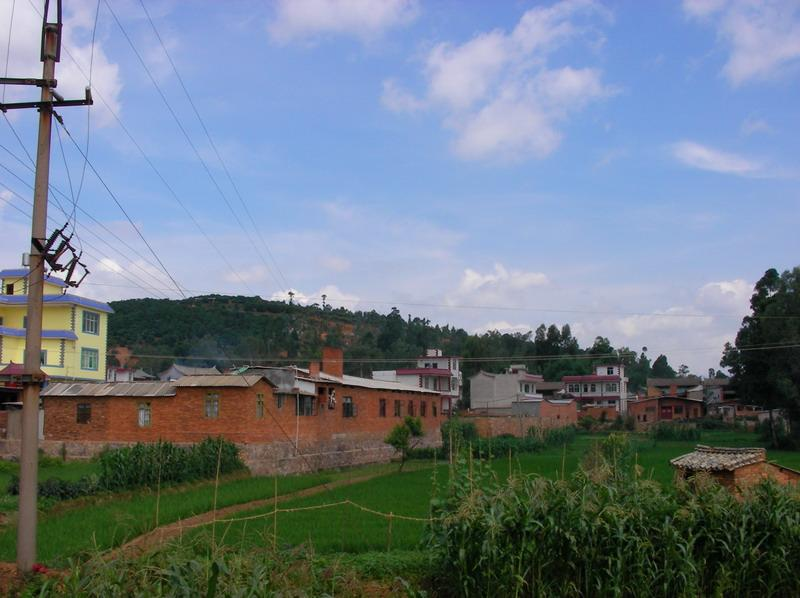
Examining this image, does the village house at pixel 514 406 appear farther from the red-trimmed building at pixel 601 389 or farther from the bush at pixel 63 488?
the bush at pixel 63 488

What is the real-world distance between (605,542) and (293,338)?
247ft

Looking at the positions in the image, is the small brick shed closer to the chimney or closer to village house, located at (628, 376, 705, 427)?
the chimney

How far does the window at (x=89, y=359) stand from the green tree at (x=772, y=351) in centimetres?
4065

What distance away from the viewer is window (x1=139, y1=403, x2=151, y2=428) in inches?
1253

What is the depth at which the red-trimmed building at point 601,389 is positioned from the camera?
79.6m

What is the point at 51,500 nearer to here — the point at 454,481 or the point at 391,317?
the point at 454,481

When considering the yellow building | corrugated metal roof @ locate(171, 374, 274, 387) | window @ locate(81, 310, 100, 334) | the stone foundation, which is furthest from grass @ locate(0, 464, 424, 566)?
window @ locate(81, 310, 100, 334)

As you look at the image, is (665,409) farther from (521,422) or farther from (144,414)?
(144,414)

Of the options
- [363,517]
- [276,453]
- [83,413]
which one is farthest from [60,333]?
[363,517]

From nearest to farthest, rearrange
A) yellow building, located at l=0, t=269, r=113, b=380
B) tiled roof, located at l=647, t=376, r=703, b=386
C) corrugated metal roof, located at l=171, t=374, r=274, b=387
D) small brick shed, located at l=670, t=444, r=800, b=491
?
small brick shed, located at l=670, t=444, r=800, b=491 < corrugated metal roof, located at l=171, t=374, r=274, b=387 < yellow building, located at l=0, t=269, r=113, b=380 < tiled roof, located at l=647, t=376, r=703, b=386

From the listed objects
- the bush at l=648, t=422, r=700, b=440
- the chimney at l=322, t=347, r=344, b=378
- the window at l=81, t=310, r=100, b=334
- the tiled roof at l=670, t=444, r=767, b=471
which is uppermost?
the window at l=81, t=310, r=100, b=334

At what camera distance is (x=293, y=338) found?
84.6 m

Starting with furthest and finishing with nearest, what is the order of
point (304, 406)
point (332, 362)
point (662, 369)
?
point (662, 369) < point (332, 362) < point (304, 406)

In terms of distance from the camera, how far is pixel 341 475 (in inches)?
1297
